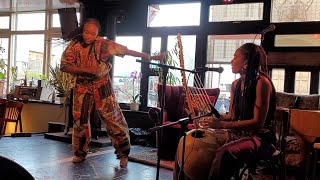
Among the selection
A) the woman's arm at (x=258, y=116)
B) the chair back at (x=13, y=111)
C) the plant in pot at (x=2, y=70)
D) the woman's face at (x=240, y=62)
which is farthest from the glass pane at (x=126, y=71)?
the woman's arm at (x=258, y=116)

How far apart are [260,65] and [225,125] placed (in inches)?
20.2

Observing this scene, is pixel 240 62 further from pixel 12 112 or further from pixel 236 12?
pixel 12 112

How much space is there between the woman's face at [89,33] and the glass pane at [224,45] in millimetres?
2463

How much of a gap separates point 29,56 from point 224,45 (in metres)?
5.19

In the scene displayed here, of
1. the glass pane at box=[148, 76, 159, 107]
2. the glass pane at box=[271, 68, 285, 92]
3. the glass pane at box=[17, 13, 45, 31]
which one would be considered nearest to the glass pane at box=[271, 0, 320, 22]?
the glass pane at box=[271, 68, 285, 92]

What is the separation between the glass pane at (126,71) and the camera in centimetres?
642

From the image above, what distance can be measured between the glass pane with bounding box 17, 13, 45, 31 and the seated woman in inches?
274

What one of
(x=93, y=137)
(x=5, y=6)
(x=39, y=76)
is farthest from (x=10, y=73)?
(x=93, y=137)

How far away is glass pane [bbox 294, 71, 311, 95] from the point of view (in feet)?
16.0

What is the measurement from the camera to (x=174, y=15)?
604cm

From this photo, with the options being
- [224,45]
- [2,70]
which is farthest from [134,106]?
[2,70]

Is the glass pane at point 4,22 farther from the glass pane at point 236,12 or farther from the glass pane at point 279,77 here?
the glass pane at point 279,77

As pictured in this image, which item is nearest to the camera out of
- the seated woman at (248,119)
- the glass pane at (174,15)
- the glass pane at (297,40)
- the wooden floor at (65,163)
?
the seated woman at (248,119)

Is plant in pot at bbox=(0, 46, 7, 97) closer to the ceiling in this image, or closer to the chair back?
the ceiling
